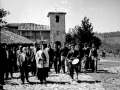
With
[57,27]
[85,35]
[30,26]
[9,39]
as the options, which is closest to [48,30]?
[57,27]

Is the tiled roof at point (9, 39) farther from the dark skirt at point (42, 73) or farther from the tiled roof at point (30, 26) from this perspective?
the tiled roof at point (30, 26)

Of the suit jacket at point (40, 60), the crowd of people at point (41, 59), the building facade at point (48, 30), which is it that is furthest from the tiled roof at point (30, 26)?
the suit jacket at point (40, 60)

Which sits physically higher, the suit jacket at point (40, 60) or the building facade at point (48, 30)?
the building facade at point (48, 30)

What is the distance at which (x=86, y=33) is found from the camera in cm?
3375

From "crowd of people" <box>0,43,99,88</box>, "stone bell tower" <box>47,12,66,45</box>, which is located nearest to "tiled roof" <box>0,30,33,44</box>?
"crowd of people" <box>0,43,99,88</box>

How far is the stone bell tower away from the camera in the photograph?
47812 millimetres

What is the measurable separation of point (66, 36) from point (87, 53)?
35739mm

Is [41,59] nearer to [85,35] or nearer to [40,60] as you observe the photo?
[40,60]

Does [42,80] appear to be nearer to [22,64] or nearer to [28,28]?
[22,64]

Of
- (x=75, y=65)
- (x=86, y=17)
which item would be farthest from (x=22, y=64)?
(x=86, y=17)

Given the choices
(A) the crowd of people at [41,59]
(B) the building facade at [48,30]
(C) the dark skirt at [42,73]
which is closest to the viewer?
(A) the crowd of people at [41,59]

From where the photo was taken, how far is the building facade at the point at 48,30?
47188 millimetres

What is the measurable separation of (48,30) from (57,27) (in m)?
2.49

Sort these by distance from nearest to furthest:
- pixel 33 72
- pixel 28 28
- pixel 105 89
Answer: pixel 105 89 < pixel 33 72 < pixel 28 28
